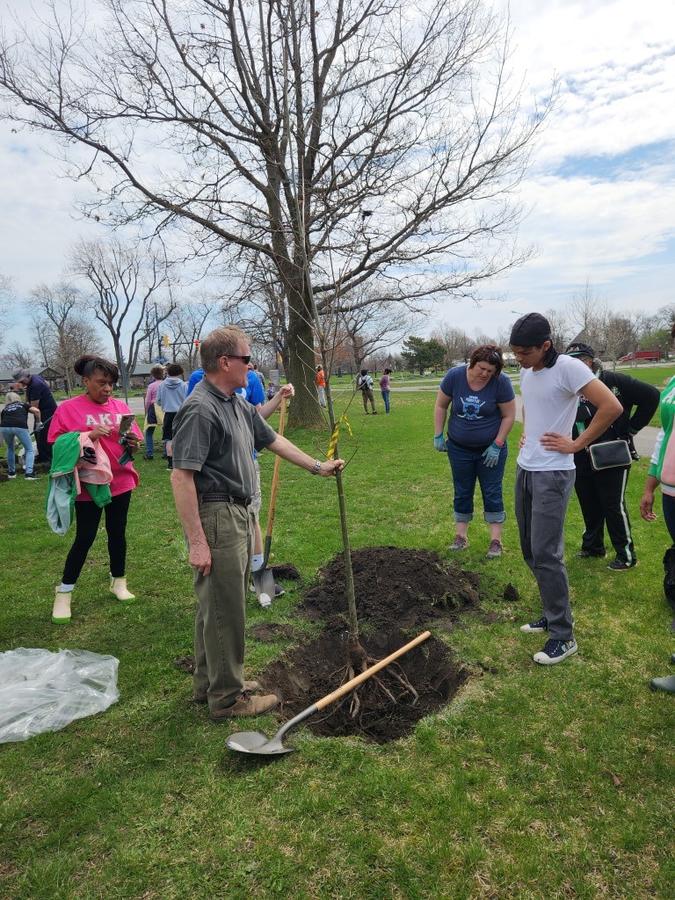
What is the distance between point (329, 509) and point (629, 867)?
233 inches

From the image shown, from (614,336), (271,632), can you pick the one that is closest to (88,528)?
(271,632)

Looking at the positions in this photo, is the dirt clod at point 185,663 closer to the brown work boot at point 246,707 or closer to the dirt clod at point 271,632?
the dirt clod at point 271,632

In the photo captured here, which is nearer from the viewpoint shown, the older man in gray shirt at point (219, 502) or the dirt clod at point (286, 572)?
the older man in gray shirt at point (219, 502)

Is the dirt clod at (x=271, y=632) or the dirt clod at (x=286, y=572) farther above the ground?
the dirt clod at (x=286, y=572)

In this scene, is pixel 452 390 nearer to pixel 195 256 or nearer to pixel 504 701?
pixel 504 701

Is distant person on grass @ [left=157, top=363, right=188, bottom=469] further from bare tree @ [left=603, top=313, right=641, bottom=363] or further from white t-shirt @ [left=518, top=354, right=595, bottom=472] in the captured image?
bare tree @ [left=603, top=313, right=641, bottom=363]

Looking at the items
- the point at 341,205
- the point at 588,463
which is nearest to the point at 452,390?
the point at 588,463

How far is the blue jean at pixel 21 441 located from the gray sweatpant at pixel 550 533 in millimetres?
10098

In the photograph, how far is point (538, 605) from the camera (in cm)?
430

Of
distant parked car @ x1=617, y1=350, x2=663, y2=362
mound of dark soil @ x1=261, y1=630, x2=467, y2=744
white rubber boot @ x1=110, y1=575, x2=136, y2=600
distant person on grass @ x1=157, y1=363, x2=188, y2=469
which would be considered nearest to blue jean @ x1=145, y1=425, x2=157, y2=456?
distant person on grass @ x1=157, y1=363, x2=188, y2=469

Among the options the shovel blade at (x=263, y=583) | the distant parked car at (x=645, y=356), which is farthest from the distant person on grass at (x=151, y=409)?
the distant parked car at (x=645, y=356)

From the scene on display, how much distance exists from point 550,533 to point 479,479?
1.94 meters

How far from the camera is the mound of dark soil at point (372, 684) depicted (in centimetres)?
309

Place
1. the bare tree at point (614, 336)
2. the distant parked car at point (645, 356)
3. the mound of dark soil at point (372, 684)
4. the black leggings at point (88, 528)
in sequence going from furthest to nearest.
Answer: the distant parked car at point (645, 356) < the bare tree at point (614, 336) < the black leggings at point (88, 528) < the mound of dark soil at point (372, 684)
